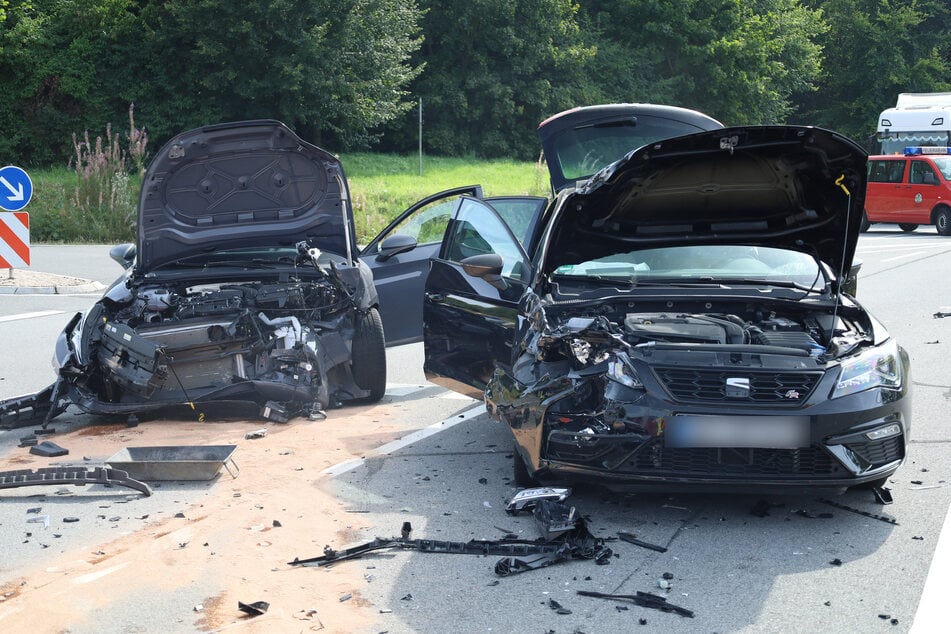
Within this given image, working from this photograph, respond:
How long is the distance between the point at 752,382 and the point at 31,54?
36.6 m

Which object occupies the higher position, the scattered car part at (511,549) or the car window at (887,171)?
the scattered car part at (511,549)

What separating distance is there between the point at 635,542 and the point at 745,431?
0.72 m

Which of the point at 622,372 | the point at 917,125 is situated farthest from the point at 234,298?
the point at 917,125

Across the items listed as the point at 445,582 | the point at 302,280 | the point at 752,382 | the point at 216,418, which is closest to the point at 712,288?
the point at 752,382

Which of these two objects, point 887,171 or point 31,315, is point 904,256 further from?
point 31,315

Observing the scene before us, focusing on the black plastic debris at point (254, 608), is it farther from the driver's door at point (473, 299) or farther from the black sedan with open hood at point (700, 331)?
the driver's door at point (473, 299)

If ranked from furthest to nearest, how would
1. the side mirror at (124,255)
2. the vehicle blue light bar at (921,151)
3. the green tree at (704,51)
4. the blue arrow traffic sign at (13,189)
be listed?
the green tree at (704,51), the vehicle blue light bar at (921,151), the blue arrow traffic sign at (13,189), the side mirror at (124,255)

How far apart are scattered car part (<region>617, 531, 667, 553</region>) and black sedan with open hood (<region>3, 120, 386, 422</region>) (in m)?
3.22

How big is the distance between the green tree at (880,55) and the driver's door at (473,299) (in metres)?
51.4

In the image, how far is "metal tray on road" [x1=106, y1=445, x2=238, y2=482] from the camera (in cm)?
597

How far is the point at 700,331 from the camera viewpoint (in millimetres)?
5504

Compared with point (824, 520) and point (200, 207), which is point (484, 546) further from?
point (200, 207)

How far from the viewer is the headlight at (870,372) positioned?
5.03m

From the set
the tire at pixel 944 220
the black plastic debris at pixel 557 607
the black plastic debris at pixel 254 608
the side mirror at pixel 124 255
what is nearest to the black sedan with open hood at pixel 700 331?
the black plastic debris at pixel 557 607
